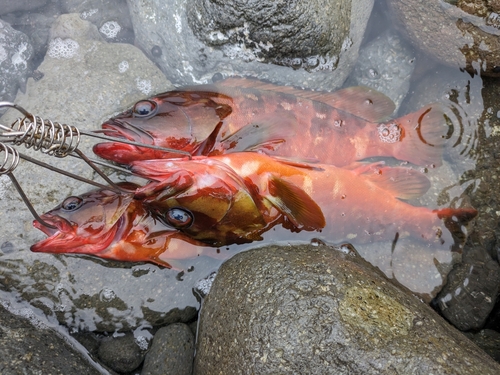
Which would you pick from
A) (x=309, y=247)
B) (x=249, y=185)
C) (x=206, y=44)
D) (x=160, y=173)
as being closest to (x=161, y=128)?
(x=160, y=173)

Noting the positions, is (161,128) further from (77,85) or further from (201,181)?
(77,85)

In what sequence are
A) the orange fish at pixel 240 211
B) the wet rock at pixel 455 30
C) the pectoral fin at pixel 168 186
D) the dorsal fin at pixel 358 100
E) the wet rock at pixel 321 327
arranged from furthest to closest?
the dorsal fin at pixel 358 100 → the wet rock at pixel 455 30 → the orange fish at pixel 240 211 → the pectoral fin at pixel 168 186 → the wet rock at pixel 321 327

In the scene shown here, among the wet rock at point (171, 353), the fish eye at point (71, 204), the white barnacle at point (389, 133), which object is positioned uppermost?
the white barnacle at point (389, 133)

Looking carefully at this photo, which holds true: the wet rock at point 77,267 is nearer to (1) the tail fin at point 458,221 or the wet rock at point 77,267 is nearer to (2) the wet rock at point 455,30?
(1) the tail fin at point 458,221

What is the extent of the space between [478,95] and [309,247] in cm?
266

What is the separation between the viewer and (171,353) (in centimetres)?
379

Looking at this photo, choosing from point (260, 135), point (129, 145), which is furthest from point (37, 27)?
point (260, 135)

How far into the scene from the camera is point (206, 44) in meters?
4.25

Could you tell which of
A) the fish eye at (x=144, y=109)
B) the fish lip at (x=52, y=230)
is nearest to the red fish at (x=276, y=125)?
the fish eye at (x=144, y=109)

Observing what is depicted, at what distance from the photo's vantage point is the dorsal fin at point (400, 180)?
4258 millimetres

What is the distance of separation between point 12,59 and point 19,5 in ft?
2.97

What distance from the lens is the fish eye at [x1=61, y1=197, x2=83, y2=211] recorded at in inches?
140

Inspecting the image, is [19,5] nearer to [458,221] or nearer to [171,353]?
[171,353]

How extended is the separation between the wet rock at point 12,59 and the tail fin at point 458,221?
15.7ft
